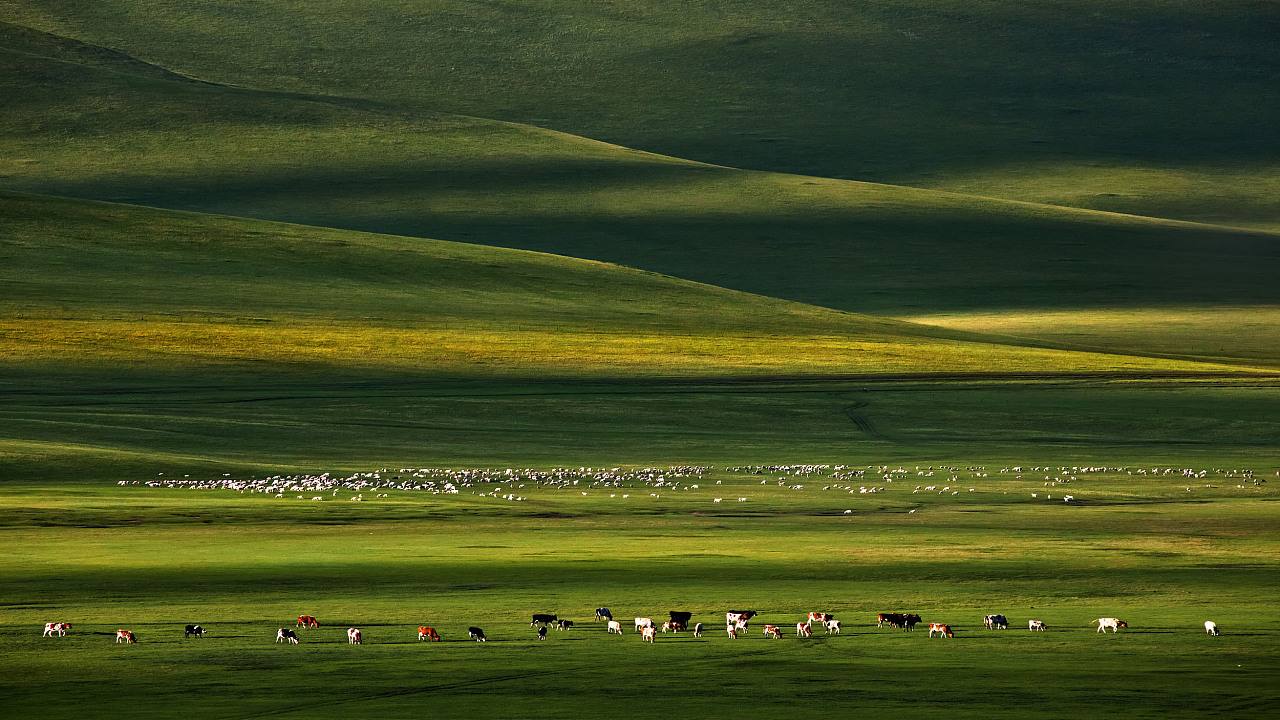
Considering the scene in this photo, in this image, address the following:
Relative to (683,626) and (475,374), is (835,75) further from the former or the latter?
(683,626)

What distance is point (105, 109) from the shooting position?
4675 inches

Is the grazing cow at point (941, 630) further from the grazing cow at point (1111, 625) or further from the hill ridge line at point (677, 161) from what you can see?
the hill ridge line at point (677, 161)

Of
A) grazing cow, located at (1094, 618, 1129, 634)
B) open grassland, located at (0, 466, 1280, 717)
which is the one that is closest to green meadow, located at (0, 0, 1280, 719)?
open grassland, located at (0, 466, 1280, 717)

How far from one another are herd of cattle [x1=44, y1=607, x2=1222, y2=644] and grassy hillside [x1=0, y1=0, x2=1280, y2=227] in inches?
4304

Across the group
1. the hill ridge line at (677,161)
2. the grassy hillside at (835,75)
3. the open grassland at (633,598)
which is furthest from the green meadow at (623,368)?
the hill ridge line at (677,161)

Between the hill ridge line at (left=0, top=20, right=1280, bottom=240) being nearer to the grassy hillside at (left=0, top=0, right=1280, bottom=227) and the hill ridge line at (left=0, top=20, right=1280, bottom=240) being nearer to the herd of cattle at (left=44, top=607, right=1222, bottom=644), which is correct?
the grassy hillside at (left=0, top=0, right=1280, bottom=227)

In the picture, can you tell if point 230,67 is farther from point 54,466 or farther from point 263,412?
point 54,466

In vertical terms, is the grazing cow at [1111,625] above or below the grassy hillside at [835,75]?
below

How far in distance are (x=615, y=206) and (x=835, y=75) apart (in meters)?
56.1

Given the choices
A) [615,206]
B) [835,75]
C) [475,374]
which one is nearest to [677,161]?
[615,206]

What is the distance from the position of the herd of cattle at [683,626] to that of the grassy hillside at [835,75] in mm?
109313

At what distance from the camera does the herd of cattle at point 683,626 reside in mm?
20297

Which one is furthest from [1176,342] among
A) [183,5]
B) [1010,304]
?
[183,5]

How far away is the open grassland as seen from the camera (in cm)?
1789
